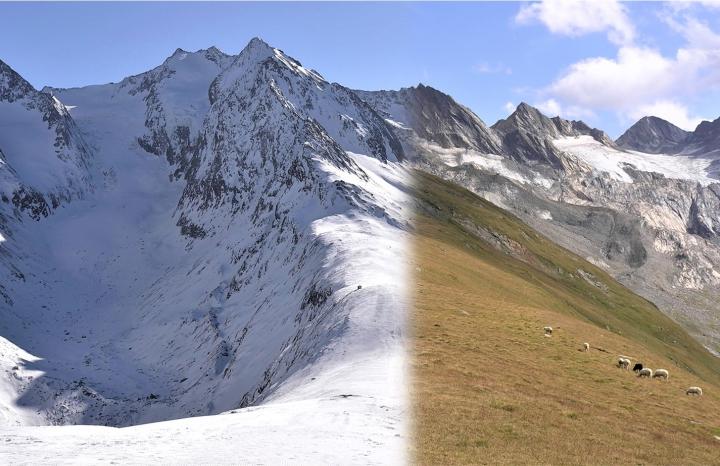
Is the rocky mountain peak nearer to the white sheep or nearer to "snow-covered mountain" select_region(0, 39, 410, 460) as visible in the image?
"snow-covered mountain" select_region(0, 39, 410, 460)

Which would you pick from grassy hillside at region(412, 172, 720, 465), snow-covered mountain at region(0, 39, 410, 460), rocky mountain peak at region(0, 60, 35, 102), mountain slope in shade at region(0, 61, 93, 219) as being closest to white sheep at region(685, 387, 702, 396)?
grassy hillside at region(412, 172, 720, 465)

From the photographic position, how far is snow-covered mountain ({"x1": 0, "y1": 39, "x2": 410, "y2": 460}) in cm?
5044

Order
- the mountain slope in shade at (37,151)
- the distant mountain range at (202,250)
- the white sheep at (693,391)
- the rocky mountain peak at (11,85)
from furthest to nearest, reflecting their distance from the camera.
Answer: the rocky mountain peak at (11,85), the mountain slope in shade at (37,151), the distant mountain range at (202,250), the white sheep at (693,391)

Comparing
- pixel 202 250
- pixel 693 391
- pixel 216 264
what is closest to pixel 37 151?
pixel 202 250

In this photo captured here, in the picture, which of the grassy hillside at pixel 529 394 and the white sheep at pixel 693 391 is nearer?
the grassy hillside at pixel 529 394

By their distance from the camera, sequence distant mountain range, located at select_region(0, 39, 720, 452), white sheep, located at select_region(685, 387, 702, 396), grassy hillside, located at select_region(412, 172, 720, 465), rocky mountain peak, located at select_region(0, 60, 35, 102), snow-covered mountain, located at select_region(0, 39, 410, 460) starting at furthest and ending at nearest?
rocky mountain peak, located at select_region(0, 60, 35, 102) < distant mountain range, located at select_region(0, 39, 720, 452) < snow-covered mountain, located at select_region(0, 39, 410, 460) < white sheep, located at select_region(685, 387, 702, 396) < grassy hillside, located at select_region(412, 172, 720, 465)

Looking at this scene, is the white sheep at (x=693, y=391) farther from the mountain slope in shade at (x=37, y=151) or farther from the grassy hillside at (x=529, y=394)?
the mountain slope in shade at (x=37, y=151)

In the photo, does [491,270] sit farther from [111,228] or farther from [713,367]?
[111,228]

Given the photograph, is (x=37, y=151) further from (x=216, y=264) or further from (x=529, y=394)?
(x=529, y=394)

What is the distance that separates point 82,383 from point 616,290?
451ft

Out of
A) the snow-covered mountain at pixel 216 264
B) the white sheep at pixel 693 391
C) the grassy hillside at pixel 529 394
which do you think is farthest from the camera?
the snow-covered mountain at pixel 216 264

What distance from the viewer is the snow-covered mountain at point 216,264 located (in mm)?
50438

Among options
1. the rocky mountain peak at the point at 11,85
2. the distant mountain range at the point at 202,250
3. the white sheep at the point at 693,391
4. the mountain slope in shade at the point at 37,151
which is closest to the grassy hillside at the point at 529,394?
the white sheep at the point at 693,391

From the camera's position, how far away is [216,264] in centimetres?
11294
